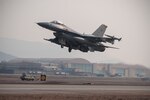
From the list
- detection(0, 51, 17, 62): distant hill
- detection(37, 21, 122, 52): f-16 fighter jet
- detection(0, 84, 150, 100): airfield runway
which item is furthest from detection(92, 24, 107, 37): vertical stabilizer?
detection(0, 51, 17, 62): distant hill

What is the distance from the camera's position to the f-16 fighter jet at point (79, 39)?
57.9 feet

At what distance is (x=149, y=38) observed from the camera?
61.1ft

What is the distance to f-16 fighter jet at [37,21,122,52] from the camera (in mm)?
17641

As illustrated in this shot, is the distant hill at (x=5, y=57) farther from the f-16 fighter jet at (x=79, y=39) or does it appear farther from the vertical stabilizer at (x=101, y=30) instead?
the vertical stabilizer at (x=101, y=30)

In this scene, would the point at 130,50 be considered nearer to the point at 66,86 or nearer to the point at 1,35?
the point at 66,86

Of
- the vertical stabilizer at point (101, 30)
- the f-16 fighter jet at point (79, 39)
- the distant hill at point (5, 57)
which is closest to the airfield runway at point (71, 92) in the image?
the distant hill at point (5, 57)

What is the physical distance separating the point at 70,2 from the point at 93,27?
59.1 inches

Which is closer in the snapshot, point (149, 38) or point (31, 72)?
point (31, 72)

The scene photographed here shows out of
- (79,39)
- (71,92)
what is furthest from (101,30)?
(71,92)

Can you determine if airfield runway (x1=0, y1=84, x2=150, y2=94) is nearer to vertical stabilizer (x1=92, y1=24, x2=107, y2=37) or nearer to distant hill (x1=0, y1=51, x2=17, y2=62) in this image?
distant hill (x1=0, y1=51, x2=17, y2=62)

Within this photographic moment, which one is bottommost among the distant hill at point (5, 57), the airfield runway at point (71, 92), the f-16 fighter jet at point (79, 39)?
the airfield runway at point (71, 92)

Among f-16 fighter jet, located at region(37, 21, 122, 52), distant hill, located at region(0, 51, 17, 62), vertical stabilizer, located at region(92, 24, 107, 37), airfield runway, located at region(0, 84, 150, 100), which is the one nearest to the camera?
airfield runway, located at region(0, 84, 150, 100)

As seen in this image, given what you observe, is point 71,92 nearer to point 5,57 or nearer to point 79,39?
point 79,39

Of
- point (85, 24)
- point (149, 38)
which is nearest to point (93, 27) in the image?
point (85, 24)
